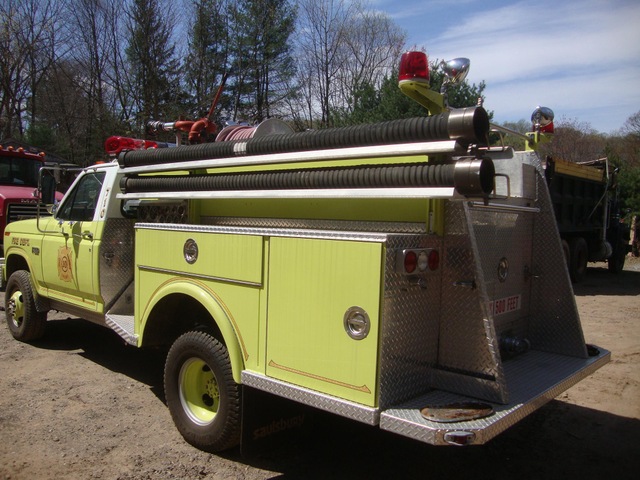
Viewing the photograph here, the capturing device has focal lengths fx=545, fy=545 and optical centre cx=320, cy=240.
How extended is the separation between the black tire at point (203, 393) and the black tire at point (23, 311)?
3216 millimetres

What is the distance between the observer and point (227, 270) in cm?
354

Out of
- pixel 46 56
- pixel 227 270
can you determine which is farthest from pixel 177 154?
pixel 46 56

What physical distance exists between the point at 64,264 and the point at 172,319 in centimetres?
204

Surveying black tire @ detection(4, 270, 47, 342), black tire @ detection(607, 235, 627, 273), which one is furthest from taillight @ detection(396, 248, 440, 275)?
black tire @ detection(607, 235, 627, 273)

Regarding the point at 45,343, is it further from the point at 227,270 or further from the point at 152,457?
the point at 227,270

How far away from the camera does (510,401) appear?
2963 millimetres

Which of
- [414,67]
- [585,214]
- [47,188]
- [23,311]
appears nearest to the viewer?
[414,67]

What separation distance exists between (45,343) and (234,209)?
392cm

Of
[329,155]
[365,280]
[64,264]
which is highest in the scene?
[329,155]

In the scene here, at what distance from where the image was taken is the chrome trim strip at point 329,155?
273 cm

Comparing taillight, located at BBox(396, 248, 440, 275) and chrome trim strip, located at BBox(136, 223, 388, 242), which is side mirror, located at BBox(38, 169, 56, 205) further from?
taillight, located at BBox(396, 248, 440, 275)

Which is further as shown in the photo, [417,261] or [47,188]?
[47,188]

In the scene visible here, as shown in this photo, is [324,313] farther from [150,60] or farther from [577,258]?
[150,60]

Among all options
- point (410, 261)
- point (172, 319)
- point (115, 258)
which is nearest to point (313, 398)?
point (410, 261)
